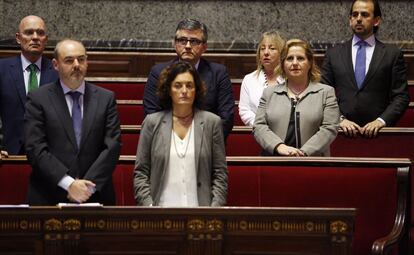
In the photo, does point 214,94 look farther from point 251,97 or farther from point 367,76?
point 367,76

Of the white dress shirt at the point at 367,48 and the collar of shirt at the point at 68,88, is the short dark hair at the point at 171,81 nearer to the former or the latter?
the collar of shirt at the point at 68,88

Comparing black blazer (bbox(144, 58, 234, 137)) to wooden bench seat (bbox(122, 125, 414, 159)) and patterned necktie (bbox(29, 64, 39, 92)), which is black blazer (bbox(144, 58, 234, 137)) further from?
patterned necktie (bbox(29, 64, 39, 92))

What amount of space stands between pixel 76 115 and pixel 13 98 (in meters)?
0.78

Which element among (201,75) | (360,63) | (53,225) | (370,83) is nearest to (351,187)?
(201,75)

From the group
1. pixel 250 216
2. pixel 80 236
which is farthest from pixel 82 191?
pixel 250 216

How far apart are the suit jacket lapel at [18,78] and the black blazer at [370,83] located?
1.49 m

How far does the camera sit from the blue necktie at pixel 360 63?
5.29m

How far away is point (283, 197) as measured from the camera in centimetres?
431

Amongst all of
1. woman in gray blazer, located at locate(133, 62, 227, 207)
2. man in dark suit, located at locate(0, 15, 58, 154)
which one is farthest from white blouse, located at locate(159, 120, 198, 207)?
man in dark suit, located at locate(0, 15, 58, 154)

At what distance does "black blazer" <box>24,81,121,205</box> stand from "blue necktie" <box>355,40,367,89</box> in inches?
64.2

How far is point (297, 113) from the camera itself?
452 cm

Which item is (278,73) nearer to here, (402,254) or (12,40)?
(402,254)

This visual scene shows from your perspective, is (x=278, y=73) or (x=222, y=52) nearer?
(x=278, y=73)

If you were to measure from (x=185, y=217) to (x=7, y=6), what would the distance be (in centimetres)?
400
